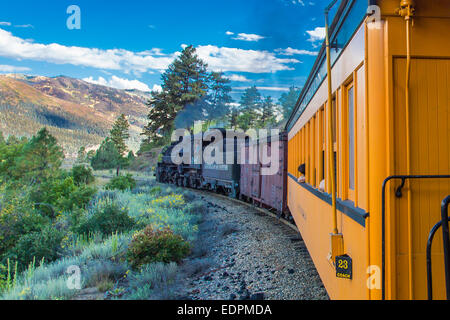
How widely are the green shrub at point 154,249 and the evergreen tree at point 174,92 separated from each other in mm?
36046

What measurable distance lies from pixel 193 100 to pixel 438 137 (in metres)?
40.1

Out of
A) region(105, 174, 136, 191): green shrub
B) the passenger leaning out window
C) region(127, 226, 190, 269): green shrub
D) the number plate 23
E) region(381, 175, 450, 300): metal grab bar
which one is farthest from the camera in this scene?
region(105, 174, 136, 191): green shrub

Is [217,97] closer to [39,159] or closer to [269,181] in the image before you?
[39,159]

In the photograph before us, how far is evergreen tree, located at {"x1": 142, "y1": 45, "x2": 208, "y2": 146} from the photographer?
1670 inches

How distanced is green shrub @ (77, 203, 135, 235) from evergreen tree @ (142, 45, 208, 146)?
33319 mm

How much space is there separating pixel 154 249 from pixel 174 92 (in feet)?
128

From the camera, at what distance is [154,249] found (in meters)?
5.97

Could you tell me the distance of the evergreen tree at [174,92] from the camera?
4241 cm

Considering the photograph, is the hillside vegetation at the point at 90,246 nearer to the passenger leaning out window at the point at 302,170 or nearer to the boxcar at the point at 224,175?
the boxcar at the point at 224,175

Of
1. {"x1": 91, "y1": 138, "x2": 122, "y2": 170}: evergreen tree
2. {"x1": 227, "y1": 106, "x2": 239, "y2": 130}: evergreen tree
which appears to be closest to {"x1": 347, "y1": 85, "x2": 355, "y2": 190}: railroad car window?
{"x1": 91, "y1": 138, "x2": 122, "y2": 170}: evergreen tree

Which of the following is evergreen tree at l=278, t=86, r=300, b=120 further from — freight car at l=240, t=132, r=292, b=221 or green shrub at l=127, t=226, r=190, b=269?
green shrub at l=127, t=226, r=190, b=269

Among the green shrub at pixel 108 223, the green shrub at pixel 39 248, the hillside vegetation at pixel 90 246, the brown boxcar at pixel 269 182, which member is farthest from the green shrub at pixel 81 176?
the brown boxcar at pixel 269 182

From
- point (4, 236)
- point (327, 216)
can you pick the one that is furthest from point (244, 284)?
point (4, 236)

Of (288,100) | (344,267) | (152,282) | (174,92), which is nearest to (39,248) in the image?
(152,282)
